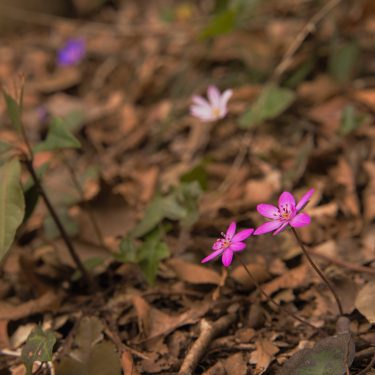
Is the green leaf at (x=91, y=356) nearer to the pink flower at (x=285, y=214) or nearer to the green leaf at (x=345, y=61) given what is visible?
the pink flower at (x=285, y=214)

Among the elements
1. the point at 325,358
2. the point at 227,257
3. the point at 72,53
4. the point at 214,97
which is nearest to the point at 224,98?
the point at 214,97

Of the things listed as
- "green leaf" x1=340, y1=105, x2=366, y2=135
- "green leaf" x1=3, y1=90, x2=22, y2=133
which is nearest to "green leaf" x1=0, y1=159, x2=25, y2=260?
"green leaf" x1=3, y1=90, x2=22, y2=133

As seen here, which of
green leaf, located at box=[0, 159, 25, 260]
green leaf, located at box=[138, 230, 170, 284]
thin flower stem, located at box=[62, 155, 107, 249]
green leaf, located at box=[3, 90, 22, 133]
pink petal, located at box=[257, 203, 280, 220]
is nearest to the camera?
pink petal, located at box=[257, 203, 280, 220]

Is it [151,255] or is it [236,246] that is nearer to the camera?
[236,246]

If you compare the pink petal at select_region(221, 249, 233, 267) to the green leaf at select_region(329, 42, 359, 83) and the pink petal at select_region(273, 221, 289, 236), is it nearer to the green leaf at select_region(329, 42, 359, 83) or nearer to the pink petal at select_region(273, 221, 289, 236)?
the pink petal at select_region(273, 221, 289, 236)

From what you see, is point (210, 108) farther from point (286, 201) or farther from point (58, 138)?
point (286, 201)

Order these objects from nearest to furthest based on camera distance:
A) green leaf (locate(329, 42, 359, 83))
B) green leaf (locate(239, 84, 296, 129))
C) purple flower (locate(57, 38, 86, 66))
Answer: green leaf (locate(239, 84, 296, 129)) → green leaf (locate(329, 42, 359, 83)) → purple flower (locate(57, 38, 86, 66))

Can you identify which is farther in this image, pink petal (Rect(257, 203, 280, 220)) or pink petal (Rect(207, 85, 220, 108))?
pink petal (Rect(207, 85, 220, 108))
